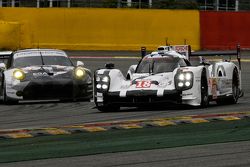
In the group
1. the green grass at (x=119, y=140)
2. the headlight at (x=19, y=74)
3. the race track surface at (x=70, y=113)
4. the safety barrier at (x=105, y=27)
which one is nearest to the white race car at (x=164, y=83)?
the race track surface at (x=70, y=113)

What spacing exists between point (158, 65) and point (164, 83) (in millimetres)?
877

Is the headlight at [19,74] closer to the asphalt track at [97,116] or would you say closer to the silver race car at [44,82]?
the silver race car at [44,82]

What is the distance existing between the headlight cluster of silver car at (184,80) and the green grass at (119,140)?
2.87 metres

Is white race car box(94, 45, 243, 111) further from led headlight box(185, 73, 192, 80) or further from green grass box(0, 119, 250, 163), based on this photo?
green grass box(0, 119, 250, 163)

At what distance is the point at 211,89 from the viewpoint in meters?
14.7

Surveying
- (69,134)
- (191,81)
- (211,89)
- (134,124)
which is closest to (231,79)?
(211,89)

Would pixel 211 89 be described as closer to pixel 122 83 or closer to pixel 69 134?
pixel 122 83

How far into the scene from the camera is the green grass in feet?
28.7

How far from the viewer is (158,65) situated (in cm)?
1484

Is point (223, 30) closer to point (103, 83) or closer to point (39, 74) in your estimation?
point (39, 74)

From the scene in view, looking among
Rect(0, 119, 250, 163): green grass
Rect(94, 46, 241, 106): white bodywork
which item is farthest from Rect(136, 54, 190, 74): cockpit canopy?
Rect(0, 119, 250, 163): green grass

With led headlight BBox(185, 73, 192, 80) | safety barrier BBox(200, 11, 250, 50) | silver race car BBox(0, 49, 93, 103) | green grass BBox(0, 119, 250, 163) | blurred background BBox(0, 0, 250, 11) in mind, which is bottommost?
green grass BBox(0, 119, 250, 163)

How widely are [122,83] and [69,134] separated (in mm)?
4129

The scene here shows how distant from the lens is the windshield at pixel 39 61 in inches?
700
